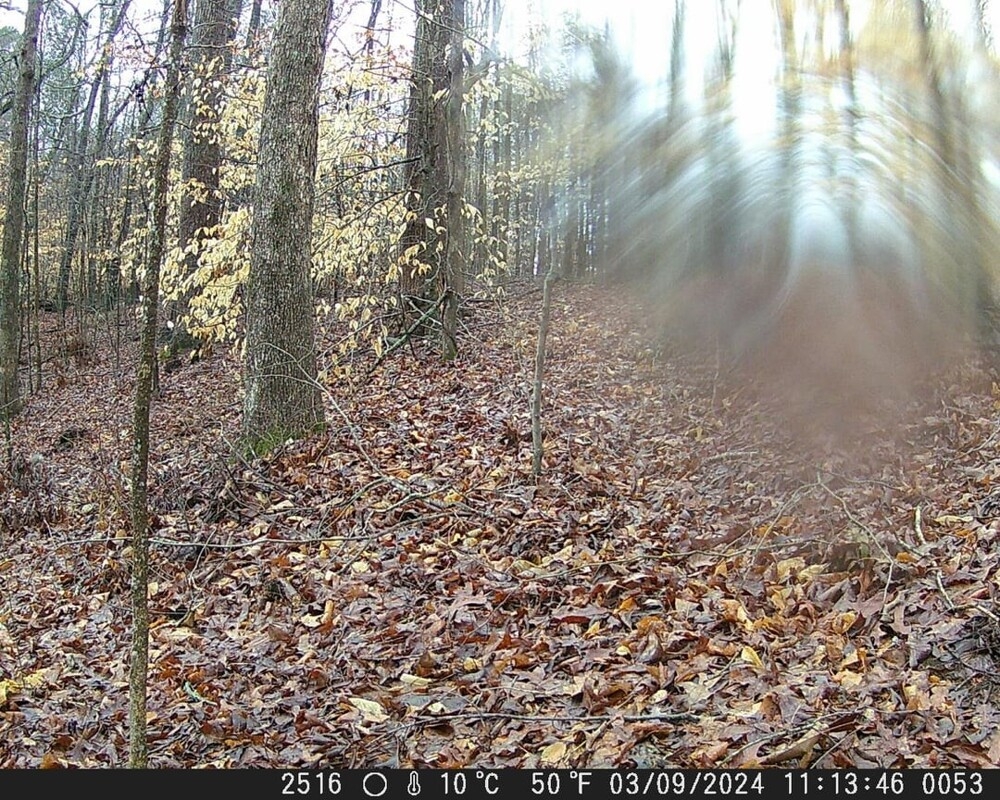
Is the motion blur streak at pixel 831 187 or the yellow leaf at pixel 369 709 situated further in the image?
the yellow leaf at pixel 369 709

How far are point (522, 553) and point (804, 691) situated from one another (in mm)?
2183

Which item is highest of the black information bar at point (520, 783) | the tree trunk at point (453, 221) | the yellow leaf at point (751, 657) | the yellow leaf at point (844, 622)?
the tree trunk at point (453, 221)

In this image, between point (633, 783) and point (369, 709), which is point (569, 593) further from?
point (633, 783)

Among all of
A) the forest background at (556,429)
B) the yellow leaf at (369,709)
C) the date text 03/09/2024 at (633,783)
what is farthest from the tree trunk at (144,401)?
the yellow leaf at (369,709)

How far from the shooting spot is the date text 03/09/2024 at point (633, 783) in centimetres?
239

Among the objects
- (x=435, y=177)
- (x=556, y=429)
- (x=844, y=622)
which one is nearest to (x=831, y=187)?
(x=844, y=622)

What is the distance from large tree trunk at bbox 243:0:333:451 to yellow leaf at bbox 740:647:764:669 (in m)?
4.55

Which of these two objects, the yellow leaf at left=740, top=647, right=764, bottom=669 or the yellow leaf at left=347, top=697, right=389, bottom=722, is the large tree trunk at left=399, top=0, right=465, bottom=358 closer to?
the yellow leaf at left=347, top=697, right=389, bottom=722

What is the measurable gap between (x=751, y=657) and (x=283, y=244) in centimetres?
521

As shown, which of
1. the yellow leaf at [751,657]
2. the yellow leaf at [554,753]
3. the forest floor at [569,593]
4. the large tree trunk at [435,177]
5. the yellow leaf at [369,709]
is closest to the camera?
the forest floor at [569,593]

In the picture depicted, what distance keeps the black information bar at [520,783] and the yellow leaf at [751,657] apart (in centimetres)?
74

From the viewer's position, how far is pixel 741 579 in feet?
13.3

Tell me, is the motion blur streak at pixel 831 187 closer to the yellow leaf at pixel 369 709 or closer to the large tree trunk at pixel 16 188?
the yellow leaf at pixel 369 709

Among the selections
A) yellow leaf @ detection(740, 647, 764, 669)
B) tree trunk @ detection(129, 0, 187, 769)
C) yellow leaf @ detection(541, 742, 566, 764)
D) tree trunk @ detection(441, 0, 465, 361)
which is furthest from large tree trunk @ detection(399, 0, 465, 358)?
yellow leaf @ detection(541, 742, 566, 764)
